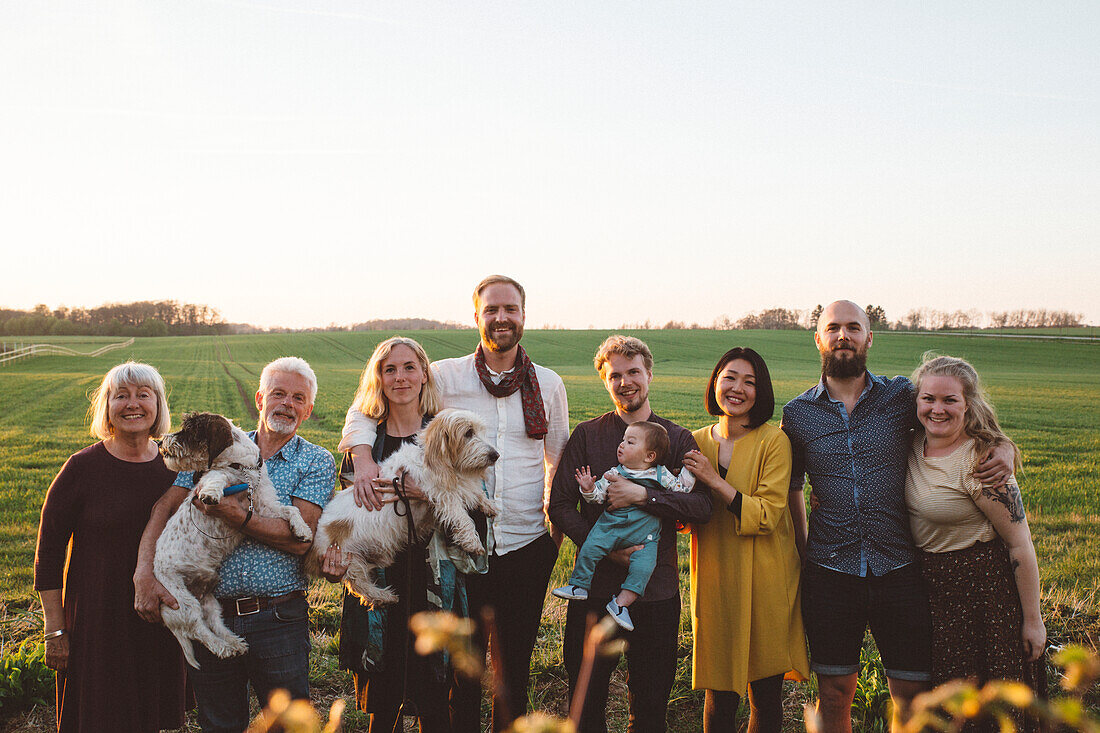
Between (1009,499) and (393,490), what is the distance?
11.4ft

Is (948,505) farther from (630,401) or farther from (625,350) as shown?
(625,350)

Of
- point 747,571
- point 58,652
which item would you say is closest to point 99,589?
point 58,652

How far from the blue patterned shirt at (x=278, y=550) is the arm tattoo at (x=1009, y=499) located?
12.4 feet

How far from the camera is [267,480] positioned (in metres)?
3.85

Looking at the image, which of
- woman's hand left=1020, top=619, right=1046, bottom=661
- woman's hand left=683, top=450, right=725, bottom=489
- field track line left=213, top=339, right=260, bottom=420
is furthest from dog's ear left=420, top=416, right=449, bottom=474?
field track line left=213, top=339, right=260, bottom=420

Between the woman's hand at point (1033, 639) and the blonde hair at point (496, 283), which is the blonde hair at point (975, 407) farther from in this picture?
the blonde hair at point (496, 283)

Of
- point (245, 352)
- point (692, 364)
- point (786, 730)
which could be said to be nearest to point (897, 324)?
point (692, 364)

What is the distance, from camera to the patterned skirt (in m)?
3.68

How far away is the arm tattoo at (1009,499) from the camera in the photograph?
12.1 ft

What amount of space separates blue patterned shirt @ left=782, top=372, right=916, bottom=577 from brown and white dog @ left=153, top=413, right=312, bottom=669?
308 cm

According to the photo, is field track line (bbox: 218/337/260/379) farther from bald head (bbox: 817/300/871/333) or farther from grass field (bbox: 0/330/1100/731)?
bald head (bbox: 817/300/871/333)

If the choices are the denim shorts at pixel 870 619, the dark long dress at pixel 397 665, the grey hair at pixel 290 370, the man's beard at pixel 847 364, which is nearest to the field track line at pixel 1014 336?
the man's beard at pixel 847 364

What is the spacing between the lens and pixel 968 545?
3.81m

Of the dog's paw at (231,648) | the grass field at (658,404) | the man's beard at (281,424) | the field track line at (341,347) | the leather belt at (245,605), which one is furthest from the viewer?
the field track line at (341,347)
